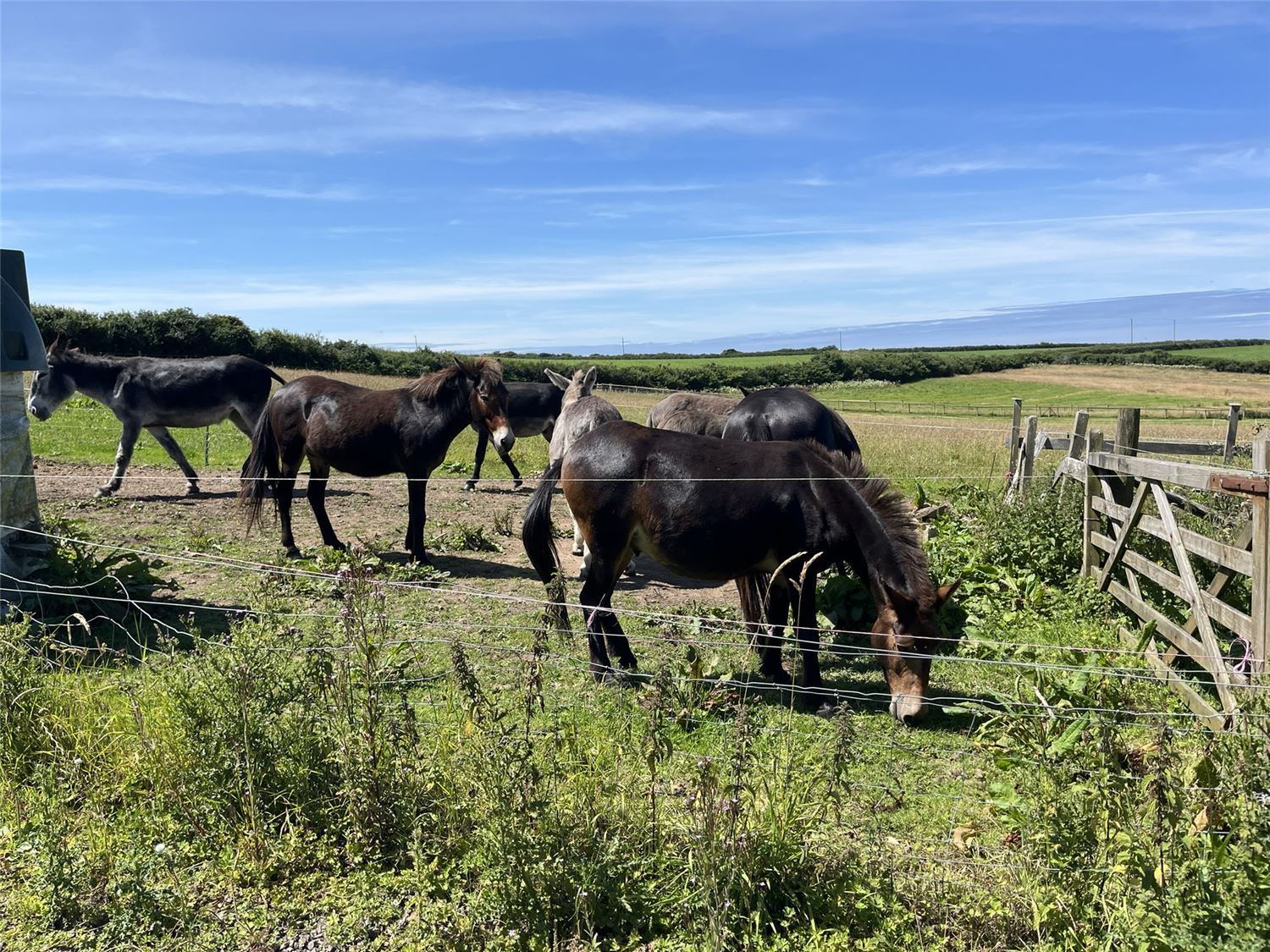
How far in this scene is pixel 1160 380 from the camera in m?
63.9

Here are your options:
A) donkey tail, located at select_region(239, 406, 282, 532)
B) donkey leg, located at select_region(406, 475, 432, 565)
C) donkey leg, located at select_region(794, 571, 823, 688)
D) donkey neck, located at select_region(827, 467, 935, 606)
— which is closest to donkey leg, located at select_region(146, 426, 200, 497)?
donkey tail, located at select_region(239, 406, 282, 532)

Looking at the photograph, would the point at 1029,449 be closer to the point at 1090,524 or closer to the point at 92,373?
the point at 1090,524

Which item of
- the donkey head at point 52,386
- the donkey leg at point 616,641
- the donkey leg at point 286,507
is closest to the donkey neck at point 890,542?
the donkey leg at point 616,641

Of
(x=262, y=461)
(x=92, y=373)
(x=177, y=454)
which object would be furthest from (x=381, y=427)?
(x=92, y=373)

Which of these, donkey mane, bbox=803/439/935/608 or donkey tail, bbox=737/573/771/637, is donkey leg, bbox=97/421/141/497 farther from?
donkey mane, bbox=803/439/935/608

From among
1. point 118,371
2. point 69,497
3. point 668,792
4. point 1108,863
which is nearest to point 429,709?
point 668,792

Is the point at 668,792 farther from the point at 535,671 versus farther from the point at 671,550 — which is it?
the point at 671,550

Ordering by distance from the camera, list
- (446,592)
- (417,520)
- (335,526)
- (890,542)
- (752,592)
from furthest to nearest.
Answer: (335,526) → (417,520) → (752,592) → (446,592) → (890,542)

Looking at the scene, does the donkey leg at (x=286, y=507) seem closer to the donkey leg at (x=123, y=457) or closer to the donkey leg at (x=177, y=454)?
the donkey leg at (x=177, y=454)

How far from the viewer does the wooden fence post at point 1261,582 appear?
4816mm

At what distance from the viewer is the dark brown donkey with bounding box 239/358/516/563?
10516 millimetres

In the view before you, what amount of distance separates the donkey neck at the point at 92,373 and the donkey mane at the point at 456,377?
731cm

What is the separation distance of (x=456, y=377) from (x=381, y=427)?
1.06 m

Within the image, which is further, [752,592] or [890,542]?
[752,592]
